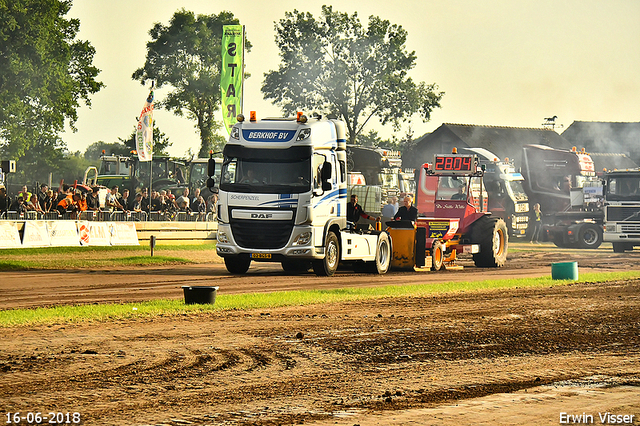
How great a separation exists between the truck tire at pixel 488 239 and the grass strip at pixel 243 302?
4629 millimetres

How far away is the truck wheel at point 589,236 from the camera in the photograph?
3894 cm

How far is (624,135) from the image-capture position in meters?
82.1

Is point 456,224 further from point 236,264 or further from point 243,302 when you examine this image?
point 243,302

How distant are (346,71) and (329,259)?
4841 centimetres

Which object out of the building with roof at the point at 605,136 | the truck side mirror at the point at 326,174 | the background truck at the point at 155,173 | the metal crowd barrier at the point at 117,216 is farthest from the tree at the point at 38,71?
the building with roof at the point at 605,136

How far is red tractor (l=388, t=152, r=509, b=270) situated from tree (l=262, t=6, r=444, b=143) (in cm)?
4287

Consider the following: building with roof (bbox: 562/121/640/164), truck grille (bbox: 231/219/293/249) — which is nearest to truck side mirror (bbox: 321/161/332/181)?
truck grille (bbox: 231/219/293/249)

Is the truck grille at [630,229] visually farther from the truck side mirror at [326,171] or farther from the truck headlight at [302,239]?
the truck headlight at [302,239]

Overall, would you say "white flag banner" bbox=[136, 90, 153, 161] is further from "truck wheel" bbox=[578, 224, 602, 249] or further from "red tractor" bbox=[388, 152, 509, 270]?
"truck wheel" bbox=[578, 224, 602, 249]

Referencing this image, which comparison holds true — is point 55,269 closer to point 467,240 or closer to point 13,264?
point 13,264

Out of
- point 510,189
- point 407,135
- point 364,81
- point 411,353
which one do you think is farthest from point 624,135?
point 411,353

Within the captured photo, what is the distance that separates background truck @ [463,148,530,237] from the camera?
125ft

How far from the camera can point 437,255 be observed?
24375 millimetres

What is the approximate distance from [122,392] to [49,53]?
2088 inches
